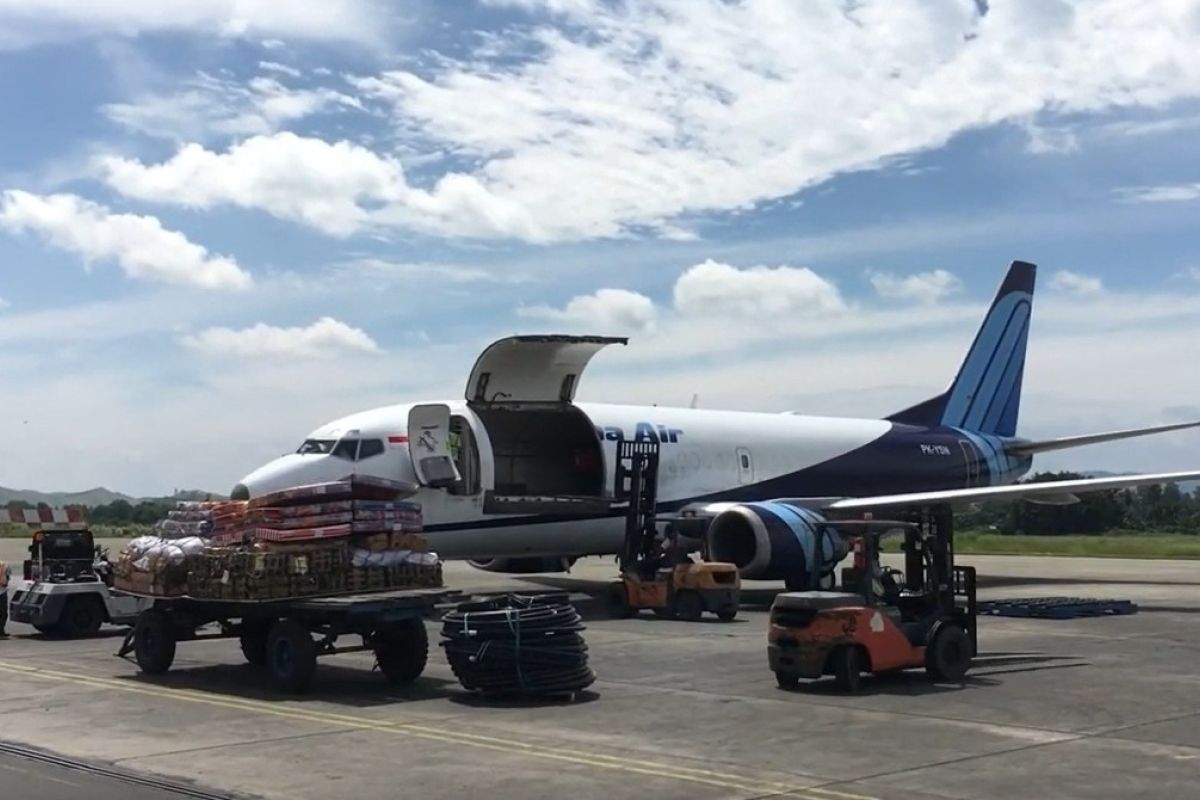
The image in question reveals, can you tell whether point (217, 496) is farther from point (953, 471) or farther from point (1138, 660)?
point (953, 471)

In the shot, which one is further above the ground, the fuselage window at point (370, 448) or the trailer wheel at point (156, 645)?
the fuselage window at point (370, 448)

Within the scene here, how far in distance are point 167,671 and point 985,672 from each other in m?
9.03

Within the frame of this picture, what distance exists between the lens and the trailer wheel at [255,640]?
52.5 ft

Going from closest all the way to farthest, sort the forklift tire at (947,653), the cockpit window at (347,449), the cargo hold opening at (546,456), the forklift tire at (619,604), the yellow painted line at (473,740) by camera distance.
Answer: the yellow painted line at (473,740) < the forklift tire at (947,653) < the cockpit window at (347,449) < the forklift tire at (619,604) < the cargo hold opening at (546,456)

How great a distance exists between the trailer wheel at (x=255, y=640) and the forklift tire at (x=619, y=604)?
7863mm

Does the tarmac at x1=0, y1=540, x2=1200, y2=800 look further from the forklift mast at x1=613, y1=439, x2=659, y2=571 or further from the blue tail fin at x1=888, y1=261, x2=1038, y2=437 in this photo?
the blue tail fin at x1=888, y1=261, x2=1038, y2=437

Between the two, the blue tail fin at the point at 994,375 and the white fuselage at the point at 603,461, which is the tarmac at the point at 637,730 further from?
the blue tail fin at the point at 994,375

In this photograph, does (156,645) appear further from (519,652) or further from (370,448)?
(370,448)

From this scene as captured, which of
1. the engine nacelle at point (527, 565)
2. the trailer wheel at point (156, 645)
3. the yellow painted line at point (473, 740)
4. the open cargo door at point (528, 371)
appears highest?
the open cargo door at point (528, 371)

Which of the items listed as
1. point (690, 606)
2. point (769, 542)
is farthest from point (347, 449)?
point (769, 542)

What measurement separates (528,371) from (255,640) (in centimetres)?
953

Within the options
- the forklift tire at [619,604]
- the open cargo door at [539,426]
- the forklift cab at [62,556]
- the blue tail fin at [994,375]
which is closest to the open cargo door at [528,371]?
the open cargo door at [539,426]

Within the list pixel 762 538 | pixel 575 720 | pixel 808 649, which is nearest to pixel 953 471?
pixel 762 538

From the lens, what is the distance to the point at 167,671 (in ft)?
53.0
